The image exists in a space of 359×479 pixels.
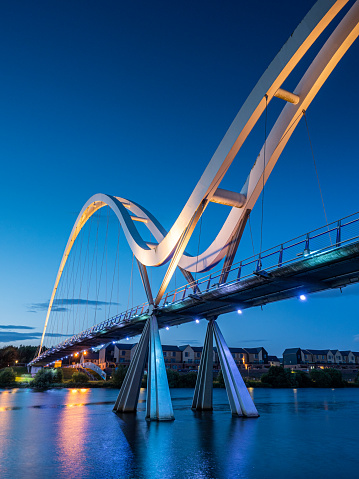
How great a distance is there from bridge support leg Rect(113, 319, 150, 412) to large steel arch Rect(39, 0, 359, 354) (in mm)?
3391

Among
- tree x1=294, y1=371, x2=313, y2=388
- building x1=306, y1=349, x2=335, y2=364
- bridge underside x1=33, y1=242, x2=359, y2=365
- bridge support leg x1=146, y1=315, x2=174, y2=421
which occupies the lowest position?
bridge support leg x1=146, y1=315, x2=174, y2=421

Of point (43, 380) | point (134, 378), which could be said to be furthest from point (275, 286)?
point (43, 380)

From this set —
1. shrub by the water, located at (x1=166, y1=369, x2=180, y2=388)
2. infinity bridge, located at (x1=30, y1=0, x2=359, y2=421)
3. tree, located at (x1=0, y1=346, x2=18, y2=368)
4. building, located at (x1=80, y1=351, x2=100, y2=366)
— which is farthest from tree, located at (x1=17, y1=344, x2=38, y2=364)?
infinity bridge, located at (x1=30, y1=0, x2=359, y2=421)

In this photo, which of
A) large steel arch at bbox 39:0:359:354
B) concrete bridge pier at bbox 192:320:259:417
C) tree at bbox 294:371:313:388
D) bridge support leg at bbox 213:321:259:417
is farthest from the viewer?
tree at bbox 294:371:313:388

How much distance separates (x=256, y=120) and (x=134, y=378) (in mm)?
17647

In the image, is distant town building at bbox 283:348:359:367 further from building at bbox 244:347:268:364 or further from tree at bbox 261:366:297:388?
tree at bbox 261:366:297:388

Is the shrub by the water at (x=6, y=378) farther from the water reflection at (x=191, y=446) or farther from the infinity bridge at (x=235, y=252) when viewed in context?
the water reflection at (x=191, y=446)

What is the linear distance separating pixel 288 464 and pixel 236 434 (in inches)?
210

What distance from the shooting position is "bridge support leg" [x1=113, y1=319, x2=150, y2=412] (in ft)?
84.9

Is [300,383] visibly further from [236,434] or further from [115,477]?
[115,477]

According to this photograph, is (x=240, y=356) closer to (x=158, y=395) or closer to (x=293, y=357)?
(x=293, y=357)

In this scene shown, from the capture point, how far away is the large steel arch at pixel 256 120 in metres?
Result: 15.4

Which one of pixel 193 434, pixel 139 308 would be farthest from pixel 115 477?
pixel 139 308

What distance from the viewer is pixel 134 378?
84.8 feet
